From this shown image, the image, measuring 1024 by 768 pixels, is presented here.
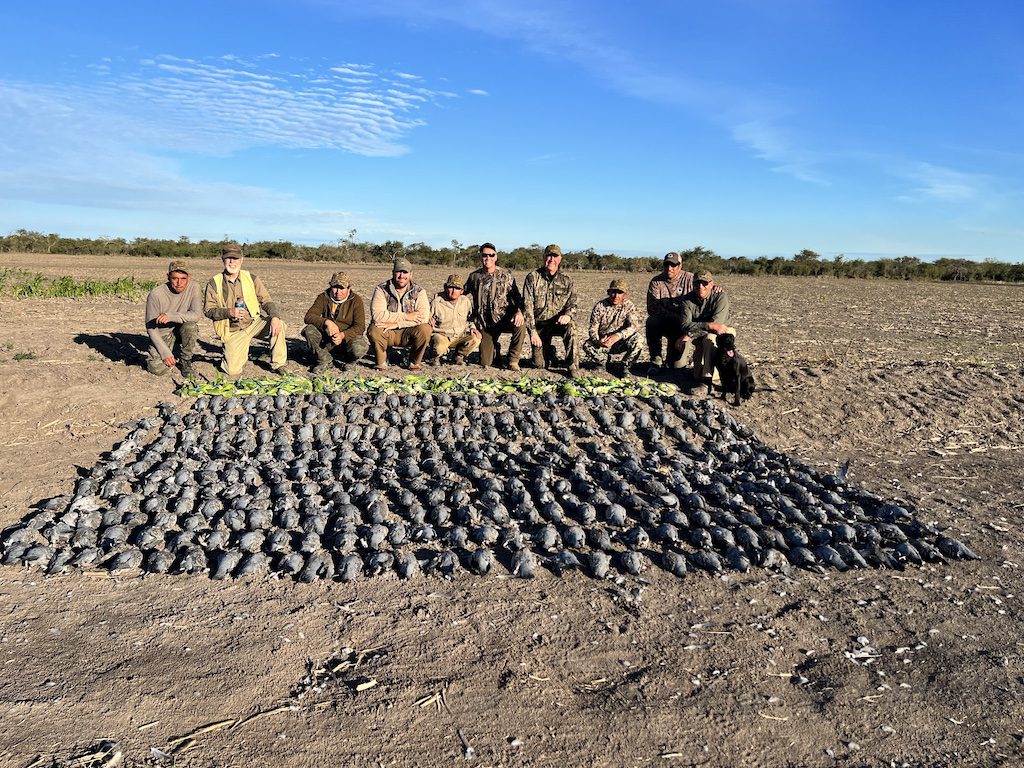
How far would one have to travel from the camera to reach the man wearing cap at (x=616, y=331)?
9.45 meters

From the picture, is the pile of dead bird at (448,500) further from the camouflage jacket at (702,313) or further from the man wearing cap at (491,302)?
the man wearing cap at (491,302)

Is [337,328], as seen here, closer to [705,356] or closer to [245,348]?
[245,348]

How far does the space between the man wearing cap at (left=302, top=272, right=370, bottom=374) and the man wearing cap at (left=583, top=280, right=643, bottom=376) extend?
2934mm

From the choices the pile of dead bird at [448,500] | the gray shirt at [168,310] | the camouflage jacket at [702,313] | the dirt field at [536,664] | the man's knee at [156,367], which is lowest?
the dirt field at [536,664]

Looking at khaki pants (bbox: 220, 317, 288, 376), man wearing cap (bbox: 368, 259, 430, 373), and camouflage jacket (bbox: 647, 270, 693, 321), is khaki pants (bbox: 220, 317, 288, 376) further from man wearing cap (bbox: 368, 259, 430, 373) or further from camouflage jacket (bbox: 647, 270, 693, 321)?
camouflage jacket (bbox: 647, 270, 693, 321)

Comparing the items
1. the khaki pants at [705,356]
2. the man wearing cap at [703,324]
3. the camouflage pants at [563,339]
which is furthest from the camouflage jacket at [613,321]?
the khaki pants at [705,356]

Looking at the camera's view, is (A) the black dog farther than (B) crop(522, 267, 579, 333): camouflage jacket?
No

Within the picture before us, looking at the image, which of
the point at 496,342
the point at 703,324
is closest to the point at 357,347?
the point at 496,342

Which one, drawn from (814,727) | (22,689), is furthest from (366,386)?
(814,727)

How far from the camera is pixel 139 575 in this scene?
479 cm

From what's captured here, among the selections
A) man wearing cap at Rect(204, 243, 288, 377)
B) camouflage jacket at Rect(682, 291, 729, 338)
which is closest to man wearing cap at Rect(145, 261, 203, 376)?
man wearing cap at Rect(204, 243, 288, 377)

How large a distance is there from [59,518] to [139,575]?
1230 millimetres

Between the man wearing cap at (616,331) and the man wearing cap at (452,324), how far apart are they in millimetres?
1549

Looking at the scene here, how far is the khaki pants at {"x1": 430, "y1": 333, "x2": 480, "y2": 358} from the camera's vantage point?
9508mm
